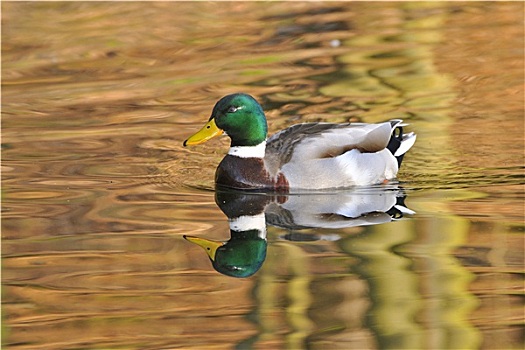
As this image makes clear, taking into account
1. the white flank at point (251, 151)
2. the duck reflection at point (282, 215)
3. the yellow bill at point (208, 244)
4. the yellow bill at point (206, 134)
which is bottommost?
the duck reflection at point (282, 215)

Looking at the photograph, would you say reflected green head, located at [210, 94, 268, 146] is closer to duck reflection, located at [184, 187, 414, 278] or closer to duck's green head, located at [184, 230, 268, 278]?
duck reflection, located at [184, 187, 414, 278]

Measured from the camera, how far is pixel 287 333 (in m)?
6.07

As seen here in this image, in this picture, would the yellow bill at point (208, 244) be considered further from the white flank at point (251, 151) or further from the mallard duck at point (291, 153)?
the white flank at point (251, 151)

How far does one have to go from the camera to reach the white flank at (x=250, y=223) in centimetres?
798

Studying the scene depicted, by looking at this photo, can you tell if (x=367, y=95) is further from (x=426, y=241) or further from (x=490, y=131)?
(x=426, y=241)

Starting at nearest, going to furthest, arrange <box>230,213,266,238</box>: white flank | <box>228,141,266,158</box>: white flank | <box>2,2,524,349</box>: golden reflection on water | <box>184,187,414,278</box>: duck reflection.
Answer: <box>2,2,524,349</box>: golden reflection on water
<box>184,187,414,278</box>: duck reflection
<box>230,213,266,238</box>: white flank
<box>228,141,266,158</box>: white flank

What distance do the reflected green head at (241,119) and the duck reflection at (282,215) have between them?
0.44m

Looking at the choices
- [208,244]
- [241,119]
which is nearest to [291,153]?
[241,119]

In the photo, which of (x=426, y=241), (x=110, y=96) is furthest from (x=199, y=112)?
(x=426, y=241)

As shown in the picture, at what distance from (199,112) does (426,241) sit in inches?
169

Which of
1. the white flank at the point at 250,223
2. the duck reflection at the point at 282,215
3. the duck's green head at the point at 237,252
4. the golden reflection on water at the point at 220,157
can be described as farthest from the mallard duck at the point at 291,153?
the duck's green head at the point at 237,252

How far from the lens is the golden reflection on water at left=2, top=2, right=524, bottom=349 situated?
20.7 feet

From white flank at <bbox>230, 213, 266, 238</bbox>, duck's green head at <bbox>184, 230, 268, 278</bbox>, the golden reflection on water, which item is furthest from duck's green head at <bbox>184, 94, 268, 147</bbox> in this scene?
duck's green head at <bbox>184, 230, 268, 278</bbox>

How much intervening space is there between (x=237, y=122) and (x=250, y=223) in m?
1.21
